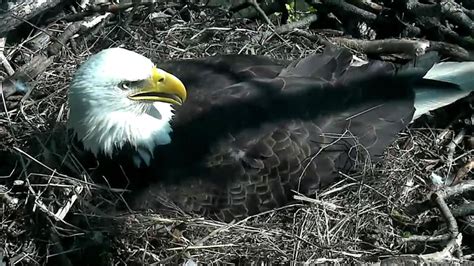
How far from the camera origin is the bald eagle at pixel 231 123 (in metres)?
4.87

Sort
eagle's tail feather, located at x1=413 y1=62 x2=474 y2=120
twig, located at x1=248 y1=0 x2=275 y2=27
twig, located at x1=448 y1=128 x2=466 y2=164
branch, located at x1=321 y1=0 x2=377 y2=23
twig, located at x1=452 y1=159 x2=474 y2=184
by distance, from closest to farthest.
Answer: twig, located at x1=452 y1=159 x2=474 y2=184 < twig, located at x1=448 y1=128 x2=466 y2=164 < eagle's tail feather, located at x1=413 y1=62 x2=474 y2=120 < branch, located at x1=321 y1=0 x2=377 y2=23 < twig, located at x1=248 y1=0 x2=275 y2=27

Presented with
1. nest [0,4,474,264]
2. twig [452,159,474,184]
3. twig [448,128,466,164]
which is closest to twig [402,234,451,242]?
nest [0,4,474,264]

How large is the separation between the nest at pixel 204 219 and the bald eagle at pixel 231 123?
0.12 metres

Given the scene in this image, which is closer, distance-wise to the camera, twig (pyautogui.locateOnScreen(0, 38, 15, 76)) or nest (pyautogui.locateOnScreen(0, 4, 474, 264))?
nest (pyautogui.locateOnScreen(0, 4, 474, 264))

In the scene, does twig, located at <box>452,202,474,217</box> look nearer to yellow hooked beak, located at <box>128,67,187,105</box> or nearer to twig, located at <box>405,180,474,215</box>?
twig, located at <box>405,180,474,215</box>

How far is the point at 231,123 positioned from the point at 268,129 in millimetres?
199

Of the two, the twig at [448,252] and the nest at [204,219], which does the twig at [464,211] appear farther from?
the twig at [448,252]

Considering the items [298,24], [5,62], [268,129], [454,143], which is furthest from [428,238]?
[5,62]

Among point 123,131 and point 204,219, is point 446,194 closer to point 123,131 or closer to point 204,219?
point 204,219

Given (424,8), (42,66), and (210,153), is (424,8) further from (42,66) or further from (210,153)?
(42,66)

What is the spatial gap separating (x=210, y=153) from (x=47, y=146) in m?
0.97

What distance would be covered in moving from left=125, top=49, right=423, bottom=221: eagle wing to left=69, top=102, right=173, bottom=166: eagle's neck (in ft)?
0.22

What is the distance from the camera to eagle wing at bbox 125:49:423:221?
4.95 meters

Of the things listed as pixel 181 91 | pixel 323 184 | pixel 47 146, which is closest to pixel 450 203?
pixel 323 184
